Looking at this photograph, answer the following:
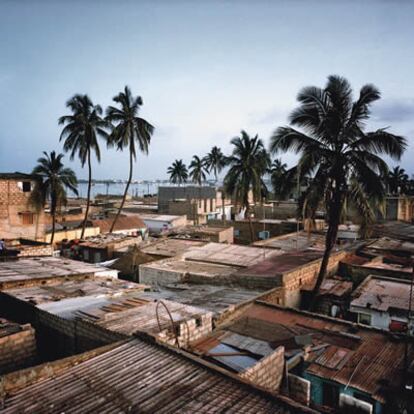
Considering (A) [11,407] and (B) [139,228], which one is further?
(B) [139,228]

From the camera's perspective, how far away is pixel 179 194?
210 feet

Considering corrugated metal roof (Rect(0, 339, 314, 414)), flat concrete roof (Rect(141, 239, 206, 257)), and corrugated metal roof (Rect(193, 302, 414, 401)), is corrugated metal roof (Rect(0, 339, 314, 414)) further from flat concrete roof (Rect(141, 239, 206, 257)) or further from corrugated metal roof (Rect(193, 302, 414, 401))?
flat concrete roof (Rect(141, 239, 206, 257))

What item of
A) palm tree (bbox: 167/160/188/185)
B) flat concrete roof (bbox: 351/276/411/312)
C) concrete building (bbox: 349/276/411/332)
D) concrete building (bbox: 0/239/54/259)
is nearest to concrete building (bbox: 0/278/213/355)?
concrete building (bbox: 349/276/411/332)

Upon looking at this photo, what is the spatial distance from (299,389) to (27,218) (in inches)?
1126

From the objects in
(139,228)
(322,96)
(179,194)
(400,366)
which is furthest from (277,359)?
(179,194)

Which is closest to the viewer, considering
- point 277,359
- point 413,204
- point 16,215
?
point 277,359

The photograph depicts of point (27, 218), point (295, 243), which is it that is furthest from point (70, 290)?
point (27, 218)

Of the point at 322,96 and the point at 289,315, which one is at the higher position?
the point at 322,96

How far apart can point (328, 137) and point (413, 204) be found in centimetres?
3669

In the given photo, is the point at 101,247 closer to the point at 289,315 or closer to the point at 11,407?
the point at 289,315

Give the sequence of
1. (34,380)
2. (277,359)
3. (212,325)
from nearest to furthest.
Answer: (34,380)
(277,359)
(212,325)

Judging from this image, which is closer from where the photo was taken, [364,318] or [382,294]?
[364,318]

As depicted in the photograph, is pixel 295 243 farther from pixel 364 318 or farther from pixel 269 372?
pixel 269 372

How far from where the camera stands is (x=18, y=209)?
28.7 metres
